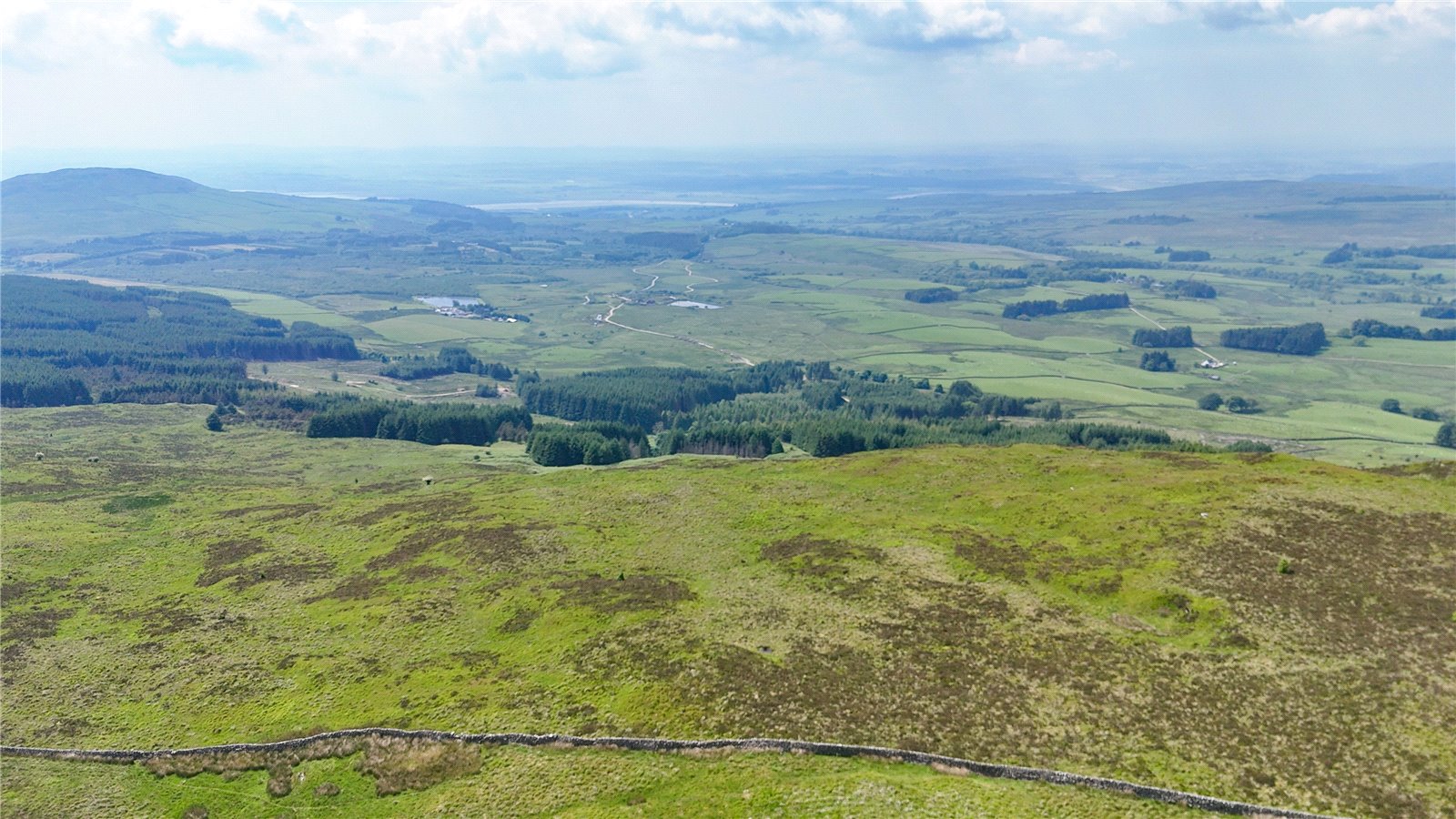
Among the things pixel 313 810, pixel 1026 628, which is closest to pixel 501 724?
pixel 313 810

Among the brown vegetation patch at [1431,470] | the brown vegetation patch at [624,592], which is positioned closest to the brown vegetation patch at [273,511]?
the brown vegetation patch at [624,592]

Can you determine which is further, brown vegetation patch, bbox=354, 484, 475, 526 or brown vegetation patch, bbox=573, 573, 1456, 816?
brown vegetation patch, bbox=354, 484, 475, 526

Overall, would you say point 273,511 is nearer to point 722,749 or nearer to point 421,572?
point 421,572

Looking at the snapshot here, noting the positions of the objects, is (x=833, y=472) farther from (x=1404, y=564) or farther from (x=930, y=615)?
(x=1404, y=564)

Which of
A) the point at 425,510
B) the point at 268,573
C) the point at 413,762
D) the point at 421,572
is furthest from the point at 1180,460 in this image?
the point at 268,573

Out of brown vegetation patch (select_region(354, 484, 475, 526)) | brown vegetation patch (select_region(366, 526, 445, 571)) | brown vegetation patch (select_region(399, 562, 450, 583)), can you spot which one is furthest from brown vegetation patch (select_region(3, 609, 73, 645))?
brown vegetation patch (select_region(354, 484, 475, 526))

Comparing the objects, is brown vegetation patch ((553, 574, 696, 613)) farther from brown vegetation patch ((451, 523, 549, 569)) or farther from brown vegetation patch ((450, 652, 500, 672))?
brown vegetation patch ((451, 523, 549, 569))
